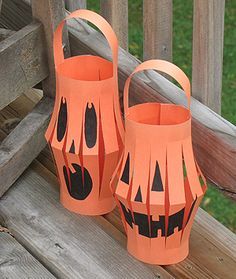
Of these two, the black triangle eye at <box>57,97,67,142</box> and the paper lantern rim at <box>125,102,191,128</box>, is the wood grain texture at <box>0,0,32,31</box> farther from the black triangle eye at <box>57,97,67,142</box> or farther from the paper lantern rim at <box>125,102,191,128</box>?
the paper lantern rim at <box>125,102,191,128</box>

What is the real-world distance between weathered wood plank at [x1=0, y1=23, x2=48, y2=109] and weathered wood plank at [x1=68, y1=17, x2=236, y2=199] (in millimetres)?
189

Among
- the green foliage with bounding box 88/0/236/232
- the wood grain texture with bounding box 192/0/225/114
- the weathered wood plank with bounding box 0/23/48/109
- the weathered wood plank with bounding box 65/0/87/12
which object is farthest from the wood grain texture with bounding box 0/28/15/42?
the green foliage with bounding box 88/0/236/232

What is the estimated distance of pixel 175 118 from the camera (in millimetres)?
2098

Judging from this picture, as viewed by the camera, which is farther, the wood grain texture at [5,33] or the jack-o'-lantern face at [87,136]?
the wood grain texture at [5,33]

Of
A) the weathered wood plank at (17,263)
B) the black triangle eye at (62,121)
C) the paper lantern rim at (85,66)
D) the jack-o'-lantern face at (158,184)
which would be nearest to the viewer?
the jack-o'-lantern face at (158,184)

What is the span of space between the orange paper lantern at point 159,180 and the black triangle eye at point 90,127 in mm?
117

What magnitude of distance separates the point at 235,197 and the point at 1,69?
0.73 metres

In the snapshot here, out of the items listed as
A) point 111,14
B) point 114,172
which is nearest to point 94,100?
point 114,172

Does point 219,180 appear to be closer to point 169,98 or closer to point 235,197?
point 235,197

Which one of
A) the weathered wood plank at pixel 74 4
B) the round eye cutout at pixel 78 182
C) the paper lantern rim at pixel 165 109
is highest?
the weathered wood plank at pixel 74 4

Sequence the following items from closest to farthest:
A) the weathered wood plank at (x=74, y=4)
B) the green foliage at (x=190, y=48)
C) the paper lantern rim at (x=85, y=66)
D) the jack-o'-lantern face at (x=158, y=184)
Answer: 1. the jack-o'-lantern face at (x=158, y=184)
2. the paper lantern rim at (x=85, y=66)
3. the weathered wood plank at (x=74, y=4)
4. the green foliage at (x=190, y=48)

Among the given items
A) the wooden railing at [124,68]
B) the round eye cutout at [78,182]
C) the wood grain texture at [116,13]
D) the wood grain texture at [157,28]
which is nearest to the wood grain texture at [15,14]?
the wooden railing at [124,68]

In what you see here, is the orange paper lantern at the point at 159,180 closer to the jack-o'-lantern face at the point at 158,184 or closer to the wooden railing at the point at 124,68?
the jack-o'-lantern face at the point at 158,184

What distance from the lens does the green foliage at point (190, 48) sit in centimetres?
318
